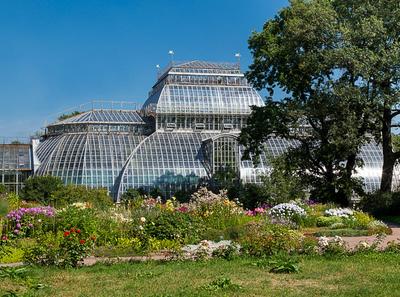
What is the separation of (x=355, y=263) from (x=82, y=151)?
1355 inches

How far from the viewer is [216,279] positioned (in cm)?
1000

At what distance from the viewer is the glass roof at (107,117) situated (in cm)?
4925

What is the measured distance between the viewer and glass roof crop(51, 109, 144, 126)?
162ft

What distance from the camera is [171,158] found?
43531mm

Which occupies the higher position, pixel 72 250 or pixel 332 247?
pixel 72 250

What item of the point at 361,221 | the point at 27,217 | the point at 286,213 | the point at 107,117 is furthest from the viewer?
the point at 107,117

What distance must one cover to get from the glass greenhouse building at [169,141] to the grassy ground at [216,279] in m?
29.7

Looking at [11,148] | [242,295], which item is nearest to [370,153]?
[11,148]

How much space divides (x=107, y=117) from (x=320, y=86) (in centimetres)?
2644

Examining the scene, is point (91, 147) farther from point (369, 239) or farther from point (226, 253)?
point (226, 253)

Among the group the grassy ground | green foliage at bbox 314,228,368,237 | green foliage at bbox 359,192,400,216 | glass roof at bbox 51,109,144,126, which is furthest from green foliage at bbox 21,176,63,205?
the grassy ground

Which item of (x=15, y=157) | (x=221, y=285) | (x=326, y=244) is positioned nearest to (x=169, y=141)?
(x=15, y=157)

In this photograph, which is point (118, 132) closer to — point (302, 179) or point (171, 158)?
point (171, 158)

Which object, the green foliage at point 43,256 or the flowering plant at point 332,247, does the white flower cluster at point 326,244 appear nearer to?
the flowering plant at point 332,247
